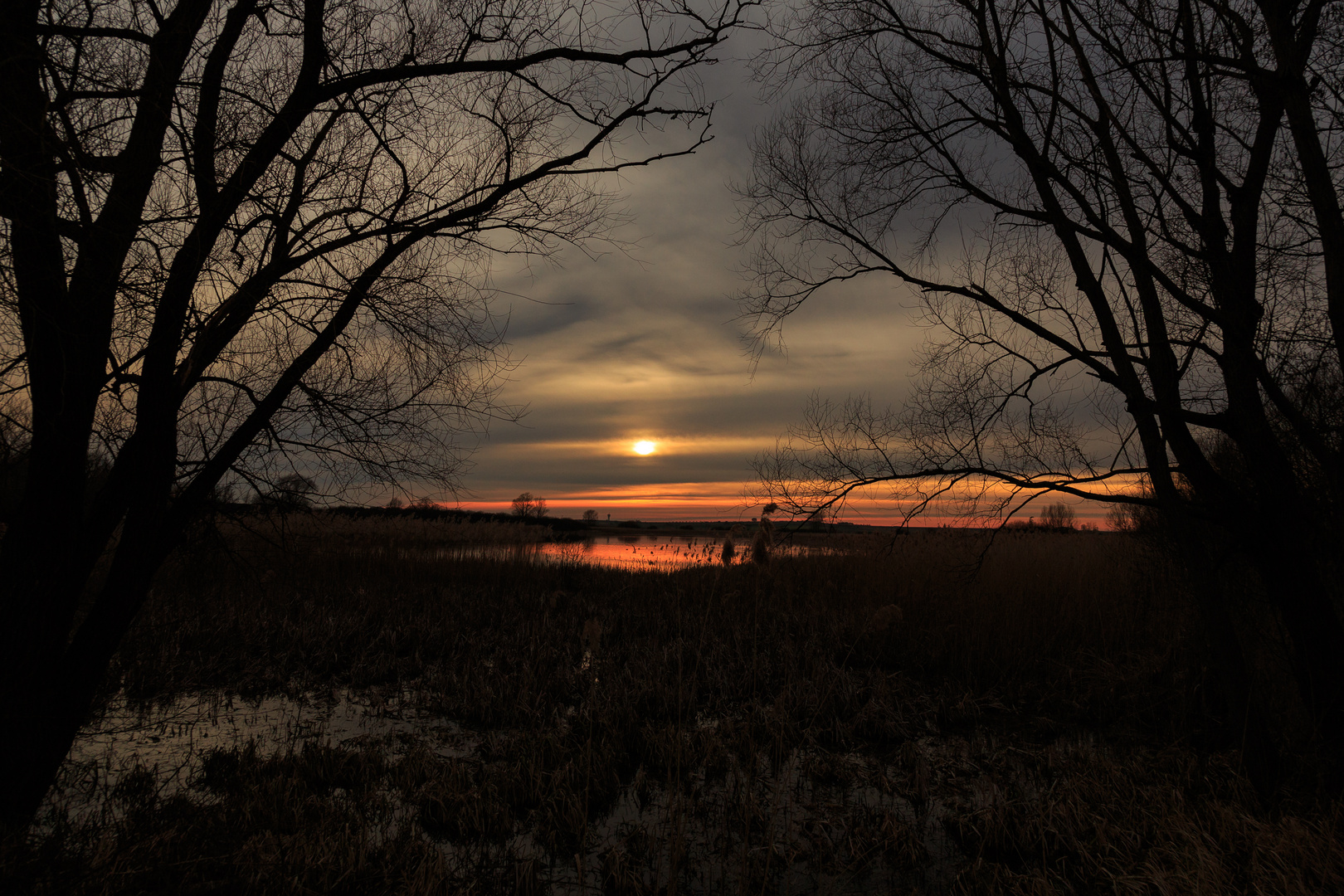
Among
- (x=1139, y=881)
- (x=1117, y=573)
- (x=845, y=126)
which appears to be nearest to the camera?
(x=1139, y=881)

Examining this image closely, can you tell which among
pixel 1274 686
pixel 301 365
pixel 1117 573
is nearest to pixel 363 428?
pixel 301 365

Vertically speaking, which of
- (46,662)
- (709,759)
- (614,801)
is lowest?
(614,801)

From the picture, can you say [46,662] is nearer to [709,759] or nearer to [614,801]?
[614,801]

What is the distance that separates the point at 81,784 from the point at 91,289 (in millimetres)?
3078

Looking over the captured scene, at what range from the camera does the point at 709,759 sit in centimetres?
495

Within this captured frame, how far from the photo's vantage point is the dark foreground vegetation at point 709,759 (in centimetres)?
343

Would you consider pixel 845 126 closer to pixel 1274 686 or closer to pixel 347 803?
pixel 1274 686

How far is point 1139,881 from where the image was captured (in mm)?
3432

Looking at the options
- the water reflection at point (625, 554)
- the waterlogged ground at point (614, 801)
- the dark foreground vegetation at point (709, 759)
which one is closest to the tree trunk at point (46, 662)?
the dark foreground vegetation at point (709, 759)

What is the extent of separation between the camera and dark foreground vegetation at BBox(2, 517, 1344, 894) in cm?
343

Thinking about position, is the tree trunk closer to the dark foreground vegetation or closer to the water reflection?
the dark foreground vegetation

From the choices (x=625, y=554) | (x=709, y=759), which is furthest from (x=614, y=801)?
(x=625, y=554)

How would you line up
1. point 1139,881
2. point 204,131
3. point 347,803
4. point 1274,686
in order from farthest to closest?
point 1274,686 → point 347,803 → point 204,131 → point 1139,881

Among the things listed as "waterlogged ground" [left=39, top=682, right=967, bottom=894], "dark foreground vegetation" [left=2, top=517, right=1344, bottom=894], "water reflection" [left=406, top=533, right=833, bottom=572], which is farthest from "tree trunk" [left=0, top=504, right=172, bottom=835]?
"water reflection" [left=406, top=533, right=833, bottom=572]
